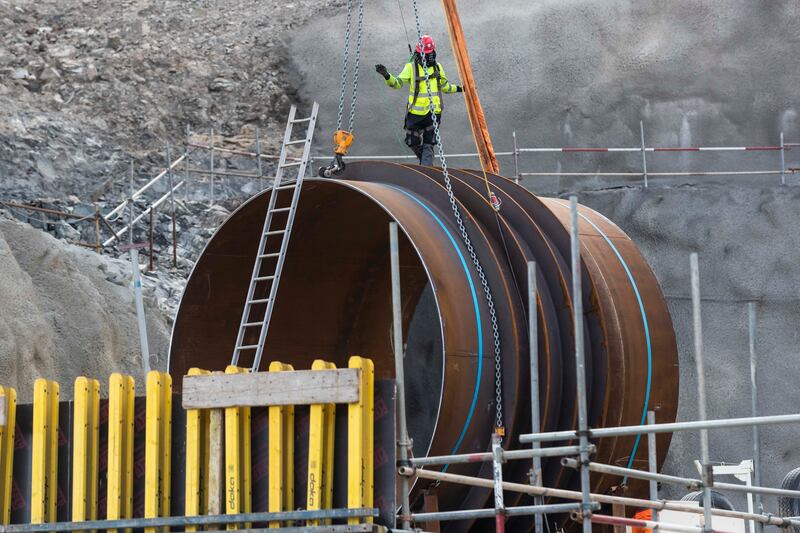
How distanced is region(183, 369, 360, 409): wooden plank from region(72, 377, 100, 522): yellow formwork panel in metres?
0.78

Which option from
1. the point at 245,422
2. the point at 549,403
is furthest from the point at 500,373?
the point at 245,422

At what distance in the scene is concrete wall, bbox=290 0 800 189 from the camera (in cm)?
2403

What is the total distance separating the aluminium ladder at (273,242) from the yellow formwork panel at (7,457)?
2549 millimetres

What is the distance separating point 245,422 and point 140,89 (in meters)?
18.0

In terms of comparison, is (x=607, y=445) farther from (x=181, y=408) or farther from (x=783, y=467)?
(x=783, y=467)

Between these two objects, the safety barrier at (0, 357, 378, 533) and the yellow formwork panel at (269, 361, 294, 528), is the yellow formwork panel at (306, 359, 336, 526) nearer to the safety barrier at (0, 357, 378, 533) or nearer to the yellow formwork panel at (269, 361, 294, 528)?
the safety barrier at (0, 357, 378, 533)

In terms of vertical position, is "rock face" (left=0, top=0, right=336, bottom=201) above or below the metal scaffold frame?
above

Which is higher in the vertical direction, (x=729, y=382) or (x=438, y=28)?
(x=438, y=28)

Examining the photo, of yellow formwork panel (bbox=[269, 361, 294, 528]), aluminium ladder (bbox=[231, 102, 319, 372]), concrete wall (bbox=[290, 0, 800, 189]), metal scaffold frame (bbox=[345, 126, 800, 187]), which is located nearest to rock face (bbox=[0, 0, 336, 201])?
concrete wall (bbox=[290, 0, 800, 189])

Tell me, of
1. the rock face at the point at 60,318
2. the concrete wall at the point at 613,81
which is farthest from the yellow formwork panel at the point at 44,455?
the concrete wall at the point at 613,81

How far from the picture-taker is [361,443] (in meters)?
8.07

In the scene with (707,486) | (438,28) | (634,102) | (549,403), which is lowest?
(707,486)

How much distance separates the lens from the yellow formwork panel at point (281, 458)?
8203 millimetres

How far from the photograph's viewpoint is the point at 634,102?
24375 millimetres
